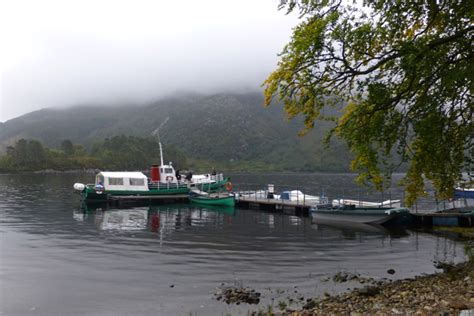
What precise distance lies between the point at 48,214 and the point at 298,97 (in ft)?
144

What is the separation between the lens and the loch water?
17531 millimetres

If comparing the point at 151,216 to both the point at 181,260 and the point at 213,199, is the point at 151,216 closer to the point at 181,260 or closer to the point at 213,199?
the point at 213,199

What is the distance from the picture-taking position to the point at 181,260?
81.8ft

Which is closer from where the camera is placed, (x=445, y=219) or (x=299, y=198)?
(x=445, y=219)

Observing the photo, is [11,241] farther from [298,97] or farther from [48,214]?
[298,97]

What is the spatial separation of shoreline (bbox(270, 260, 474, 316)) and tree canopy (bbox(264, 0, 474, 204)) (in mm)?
3882

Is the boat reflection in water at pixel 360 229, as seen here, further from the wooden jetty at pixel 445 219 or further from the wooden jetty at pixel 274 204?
the wooden jetty at pixel 274 204

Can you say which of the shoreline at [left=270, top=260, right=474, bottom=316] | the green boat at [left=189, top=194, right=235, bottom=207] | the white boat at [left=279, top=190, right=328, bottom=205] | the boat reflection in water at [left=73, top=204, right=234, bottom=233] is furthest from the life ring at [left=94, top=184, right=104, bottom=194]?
the shoreline at [left=270, top=260, right=474, bottom=316]

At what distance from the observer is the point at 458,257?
25750mm

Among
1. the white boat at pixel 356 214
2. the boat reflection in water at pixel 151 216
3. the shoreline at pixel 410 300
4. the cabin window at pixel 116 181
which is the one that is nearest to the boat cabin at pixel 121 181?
the cabin window at pixel 116 181

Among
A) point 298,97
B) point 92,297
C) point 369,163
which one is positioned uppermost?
point 298,97

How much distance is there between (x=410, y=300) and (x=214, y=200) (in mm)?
49117

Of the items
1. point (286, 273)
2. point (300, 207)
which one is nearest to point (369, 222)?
point (300, 207)

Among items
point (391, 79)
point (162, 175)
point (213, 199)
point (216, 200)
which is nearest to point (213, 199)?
point (213, 199)
